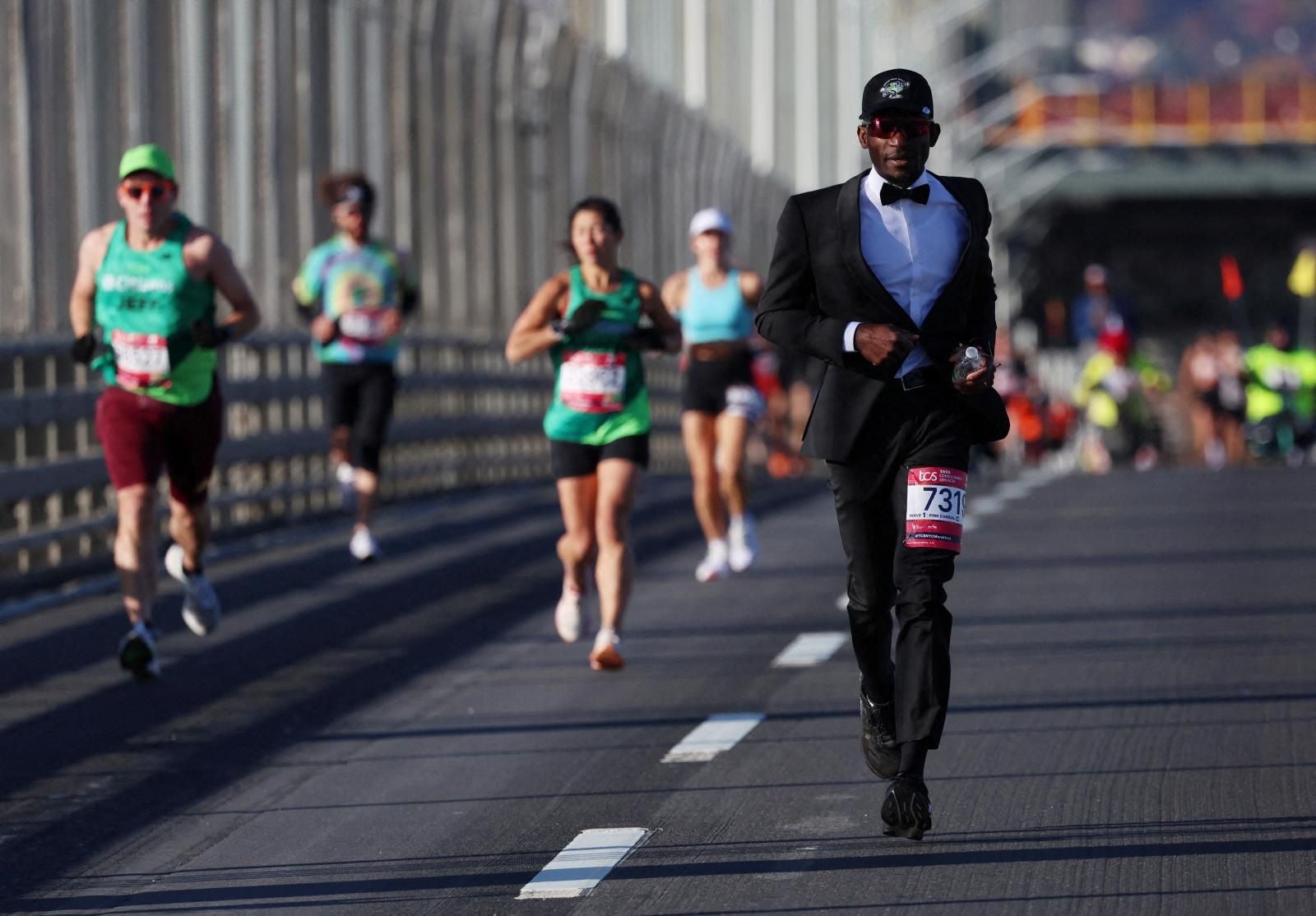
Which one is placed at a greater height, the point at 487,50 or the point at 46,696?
the point at 487,50

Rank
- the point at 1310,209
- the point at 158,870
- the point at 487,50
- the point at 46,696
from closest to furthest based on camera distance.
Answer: the point at 158,870
the point at 46,696
the point at 487,50
the point at 1310,209

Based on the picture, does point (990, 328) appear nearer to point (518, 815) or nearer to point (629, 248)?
point (518, 815)

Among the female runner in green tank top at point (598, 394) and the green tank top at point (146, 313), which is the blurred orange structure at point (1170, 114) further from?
the green tank top at point (146, 313)

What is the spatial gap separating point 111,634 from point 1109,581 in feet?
17.4

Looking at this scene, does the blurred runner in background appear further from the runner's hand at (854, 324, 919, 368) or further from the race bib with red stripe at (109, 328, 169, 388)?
the runner's hand at (854, 324, 919, 368)

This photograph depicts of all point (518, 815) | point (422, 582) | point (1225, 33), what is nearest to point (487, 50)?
point (422, 582)

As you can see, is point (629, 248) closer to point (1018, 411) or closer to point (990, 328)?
point (1018, 411)

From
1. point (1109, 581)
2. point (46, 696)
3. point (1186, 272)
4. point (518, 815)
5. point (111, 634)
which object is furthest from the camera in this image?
point (1186, 272)

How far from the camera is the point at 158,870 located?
7.27 meters

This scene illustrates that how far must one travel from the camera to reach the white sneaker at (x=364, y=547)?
16.5m

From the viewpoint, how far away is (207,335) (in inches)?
432

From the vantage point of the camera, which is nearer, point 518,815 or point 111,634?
point 518,815

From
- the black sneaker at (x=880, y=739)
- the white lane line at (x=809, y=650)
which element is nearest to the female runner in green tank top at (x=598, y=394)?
the white lane line at (x=809, y=650)

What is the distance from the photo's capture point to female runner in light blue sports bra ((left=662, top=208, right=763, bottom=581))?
1597 cm
